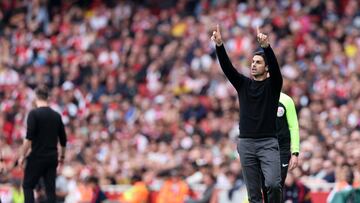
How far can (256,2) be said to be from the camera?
25.8 m

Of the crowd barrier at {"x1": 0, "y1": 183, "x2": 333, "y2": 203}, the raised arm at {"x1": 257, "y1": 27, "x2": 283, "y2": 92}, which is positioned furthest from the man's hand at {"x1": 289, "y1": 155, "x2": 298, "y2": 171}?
the crowd barrier at {"x1": 0, "y1": 183, "x2": 333, "y2": 203}

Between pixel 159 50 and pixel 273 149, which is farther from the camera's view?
pixel 159 50

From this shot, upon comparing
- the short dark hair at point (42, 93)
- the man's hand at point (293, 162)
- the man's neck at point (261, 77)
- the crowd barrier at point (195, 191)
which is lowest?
the crowd barrier at point (195, 191)

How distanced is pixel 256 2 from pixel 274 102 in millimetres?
14405

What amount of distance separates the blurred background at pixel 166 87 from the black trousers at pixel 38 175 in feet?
13.1

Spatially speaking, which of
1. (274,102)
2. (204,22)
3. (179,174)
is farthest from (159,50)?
(274,102)

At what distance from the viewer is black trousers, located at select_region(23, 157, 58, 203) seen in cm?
1428

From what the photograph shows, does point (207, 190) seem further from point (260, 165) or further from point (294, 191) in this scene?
point (260, 165)

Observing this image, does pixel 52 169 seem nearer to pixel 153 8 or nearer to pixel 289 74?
pixel 289 74

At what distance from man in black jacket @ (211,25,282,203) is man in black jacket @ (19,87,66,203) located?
357 cm

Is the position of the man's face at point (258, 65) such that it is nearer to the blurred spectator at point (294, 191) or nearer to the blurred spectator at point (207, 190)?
the blurred spectator at point (294, 191)

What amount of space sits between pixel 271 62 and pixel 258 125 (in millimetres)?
760

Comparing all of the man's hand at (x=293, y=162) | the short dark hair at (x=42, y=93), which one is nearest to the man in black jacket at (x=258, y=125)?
the man's hand at (x=293, y=162)

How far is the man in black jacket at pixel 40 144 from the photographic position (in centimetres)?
1416
